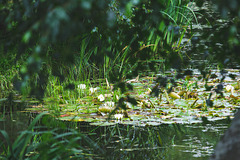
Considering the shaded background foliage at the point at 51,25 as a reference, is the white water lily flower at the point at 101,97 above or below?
below

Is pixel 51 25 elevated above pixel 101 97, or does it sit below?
above

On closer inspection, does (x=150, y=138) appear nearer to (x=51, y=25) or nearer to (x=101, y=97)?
(x=101, y=97)

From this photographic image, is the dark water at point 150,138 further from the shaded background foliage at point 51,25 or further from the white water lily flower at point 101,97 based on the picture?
the shaded background foliage at point 51,25

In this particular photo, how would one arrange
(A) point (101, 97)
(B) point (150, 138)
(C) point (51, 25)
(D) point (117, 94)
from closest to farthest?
1. (C) point (51, 25)
2. (B) point (150, 138)
3. (A) point (101, 97)
4. (D) point (117, 94)

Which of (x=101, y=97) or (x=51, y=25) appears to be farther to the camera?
(x=101, y=97)

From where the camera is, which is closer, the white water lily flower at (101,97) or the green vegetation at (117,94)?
the green vegetation at (117,94)

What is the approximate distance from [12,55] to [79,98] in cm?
143

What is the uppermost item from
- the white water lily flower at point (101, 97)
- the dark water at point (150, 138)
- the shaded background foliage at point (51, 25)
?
the shaded background foliage at point (51, 25)

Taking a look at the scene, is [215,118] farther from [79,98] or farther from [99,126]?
[79,98]

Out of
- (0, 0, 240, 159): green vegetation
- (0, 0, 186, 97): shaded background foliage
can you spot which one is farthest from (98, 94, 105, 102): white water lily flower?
(0, 0, 186, 97): shaded background foliage

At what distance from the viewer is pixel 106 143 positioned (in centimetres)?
342

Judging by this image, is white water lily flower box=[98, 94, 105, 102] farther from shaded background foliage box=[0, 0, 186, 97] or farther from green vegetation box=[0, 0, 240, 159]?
shaded background foliage box=[0, 0, 186, 97]

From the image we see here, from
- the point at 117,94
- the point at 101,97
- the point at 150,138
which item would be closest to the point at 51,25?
the point at 150,138

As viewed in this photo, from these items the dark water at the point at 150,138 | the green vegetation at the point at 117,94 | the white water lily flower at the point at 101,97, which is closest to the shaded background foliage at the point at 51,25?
the green vegetation at the point at 117,94
